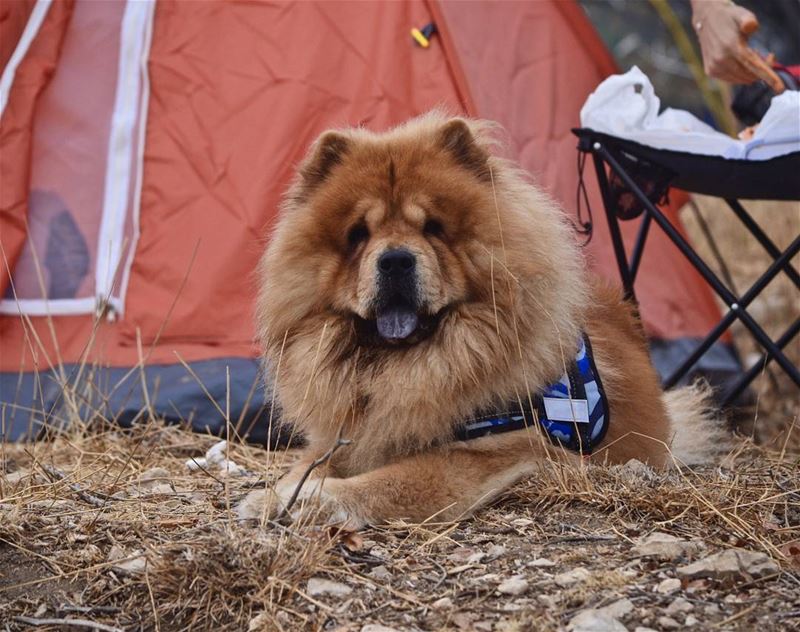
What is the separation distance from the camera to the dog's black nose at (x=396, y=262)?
2.61 meters

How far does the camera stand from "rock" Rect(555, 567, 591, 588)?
2084mm

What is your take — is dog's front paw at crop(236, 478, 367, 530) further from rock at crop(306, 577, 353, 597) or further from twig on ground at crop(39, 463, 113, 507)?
twig on ground at crop(39, 463, 113, 507)

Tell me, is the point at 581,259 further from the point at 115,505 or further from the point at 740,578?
the point at 115,505

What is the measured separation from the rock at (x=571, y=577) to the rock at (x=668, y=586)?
15cm

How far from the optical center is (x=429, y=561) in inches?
89.4

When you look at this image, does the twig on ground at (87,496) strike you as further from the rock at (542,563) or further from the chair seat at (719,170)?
the chair seat at (719,170)

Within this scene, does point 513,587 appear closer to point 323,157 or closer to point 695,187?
point 323,157

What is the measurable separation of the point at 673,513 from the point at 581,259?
0.84 m

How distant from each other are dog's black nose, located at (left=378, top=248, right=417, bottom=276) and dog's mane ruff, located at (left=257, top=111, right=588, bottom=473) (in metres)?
0.21

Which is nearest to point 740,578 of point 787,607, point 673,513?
point 787,607

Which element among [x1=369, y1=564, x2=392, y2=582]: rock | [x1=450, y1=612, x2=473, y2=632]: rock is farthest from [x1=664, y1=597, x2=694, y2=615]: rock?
[x1=369, y1=564, x2=392, y2=582]: rock

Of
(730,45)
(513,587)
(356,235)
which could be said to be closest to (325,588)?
(513,587)

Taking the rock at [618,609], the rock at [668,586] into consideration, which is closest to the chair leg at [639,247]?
the rock at [668,586]

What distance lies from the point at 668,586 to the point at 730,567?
0.48 ft
